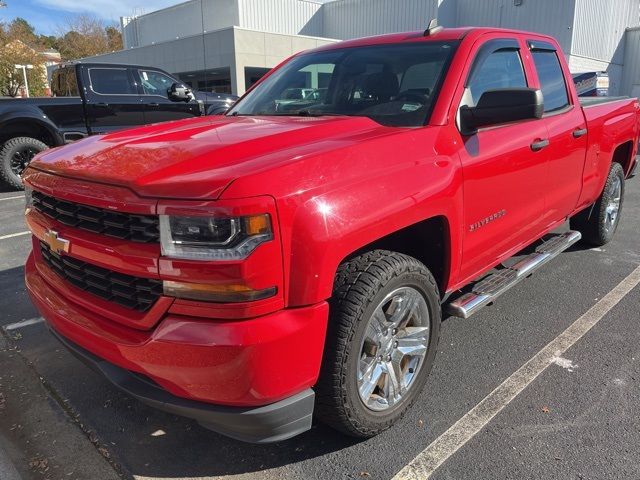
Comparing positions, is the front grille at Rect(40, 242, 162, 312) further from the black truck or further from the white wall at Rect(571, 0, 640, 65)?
the white wall at Rect(571, 0, 640, 65)

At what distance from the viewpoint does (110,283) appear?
7.03ft

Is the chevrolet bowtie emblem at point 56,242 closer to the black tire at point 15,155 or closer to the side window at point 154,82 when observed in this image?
the black tire at point 15,155

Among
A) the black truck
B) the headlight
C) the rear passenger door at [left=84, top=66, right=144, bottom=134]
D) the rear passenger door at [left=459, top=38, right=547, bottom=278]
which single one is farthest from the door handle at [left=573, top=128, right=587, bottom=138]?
the rear passenger door at [left=84, top=66, right=144, bottom=134]

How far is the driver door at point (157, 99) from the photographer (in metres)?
9.71

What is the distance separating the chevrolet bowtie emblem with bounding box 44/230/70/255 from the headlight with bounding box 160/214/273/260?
0.67 meters

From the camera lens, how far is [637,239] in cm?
559

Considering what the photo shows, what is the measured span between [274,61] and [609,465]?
27042 millimetres

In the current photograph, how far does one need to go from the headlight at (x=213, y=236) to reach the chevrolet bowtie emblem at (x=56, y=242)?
672 mm

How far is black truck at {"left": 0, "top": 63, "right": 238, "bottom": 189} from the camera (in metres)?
8.48

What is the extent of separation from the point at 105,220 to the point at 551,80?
11.3 ft

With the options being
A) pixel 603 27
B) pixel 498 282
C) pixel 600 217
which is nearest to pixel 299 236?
pixel 498 282

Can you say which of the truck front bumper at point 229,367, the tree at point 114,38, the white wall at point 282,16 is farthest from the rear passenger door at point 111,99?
the tree at point 114,38

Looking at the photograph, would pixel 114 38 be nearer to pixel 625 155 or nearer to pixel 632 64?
pixel 632 64

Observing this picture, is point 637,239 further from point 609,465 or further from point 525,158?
point 609,465
